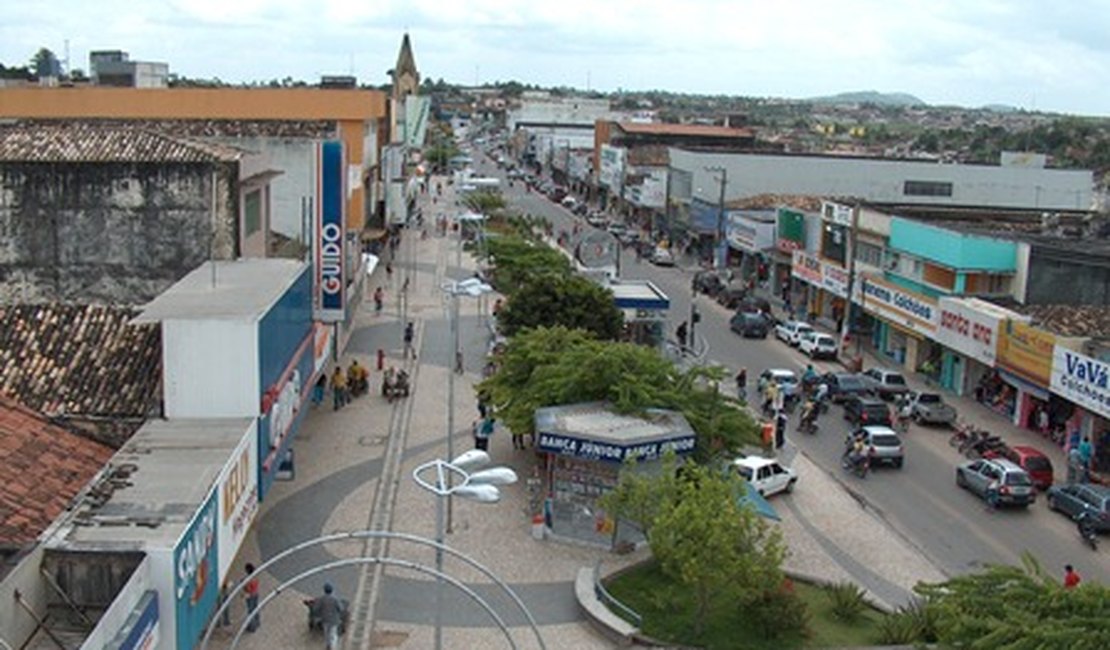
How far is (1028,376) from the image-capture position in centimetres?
3778

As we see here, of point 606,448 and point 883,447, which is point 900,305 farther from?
point 606,448

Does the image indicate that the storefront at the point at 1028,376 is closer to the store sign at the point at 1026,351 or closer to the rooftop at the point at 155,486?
the store sign at the point at 1026,351

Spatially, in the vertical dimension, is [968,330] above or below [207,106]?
below

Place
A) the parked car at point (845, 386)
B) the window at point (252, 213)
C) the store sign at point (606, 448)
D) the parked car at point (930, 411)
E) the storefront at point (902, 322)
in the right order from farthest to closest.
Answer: the storefront at point (902, 322)
the parked car at point (845, 386)
the parked car at point (930, 411)
the window at point (252, 213)
the store sign at point (606, 448)

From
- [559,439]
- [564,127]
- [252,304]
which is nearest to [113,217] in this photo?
[252,304]

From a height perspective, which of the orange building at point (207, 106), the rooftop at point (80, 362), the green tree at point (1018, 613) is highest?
the orange building at point (207, 106)

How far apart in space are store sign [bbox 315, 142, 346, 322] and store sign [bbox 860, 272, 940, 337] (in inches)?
808

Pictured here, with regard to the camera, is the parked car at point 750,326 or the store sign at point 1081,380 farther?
the parked car at point 750,326

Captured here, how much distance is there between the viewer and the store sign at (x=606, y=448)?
85.6 feet

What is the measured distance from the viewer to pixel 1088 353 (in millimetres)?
34906

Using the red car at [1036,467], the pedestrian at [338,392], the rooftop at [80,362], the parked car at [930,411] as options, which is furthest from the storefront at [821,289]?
the rooftop at [80,362]

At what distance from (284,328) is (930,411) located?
21.2 meters

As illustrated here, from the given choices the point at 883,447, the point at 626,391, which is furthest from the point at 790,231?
the point at 626,391

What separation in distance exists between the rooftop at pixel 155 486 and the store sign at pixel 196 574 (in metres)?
0.17
